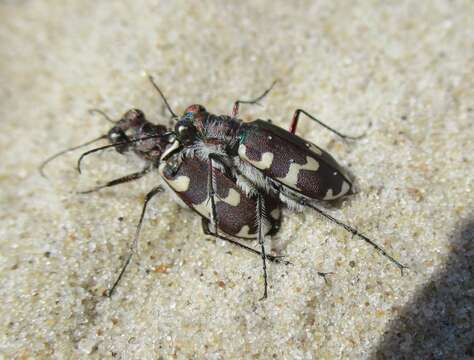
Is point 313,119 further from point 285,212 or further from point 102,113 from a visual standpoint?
point 102,113

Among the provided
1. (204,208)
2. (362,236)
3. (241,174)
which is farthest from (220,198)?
(362,236)

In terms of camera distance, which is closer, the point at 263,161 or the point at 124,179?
the point at 263,161

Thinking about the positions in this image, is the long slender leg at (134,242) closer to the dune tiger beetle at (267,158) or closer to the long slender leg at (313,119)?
the dune tiger beetle at (267,158)

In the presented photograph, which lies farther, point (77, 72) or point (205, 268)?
point (77, 72)

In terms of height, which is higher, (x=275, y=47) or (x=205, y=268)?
(x=275, y=47)

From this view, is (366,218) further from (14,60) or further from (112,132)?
(14,60)

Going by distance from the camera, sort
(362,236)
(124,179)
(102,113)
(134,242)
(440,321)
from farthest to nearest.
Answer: (102,113) → (124,179) → (134,242) → (362,236) → (440,321)

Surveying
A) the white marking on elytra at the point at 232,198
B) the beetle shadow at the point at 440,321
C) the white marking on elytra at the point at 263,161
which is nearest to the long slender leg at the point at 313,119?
the white marking on elytra at the point at 263,161

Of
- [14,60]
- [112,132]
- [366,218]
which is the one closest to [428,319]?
[366,218]
